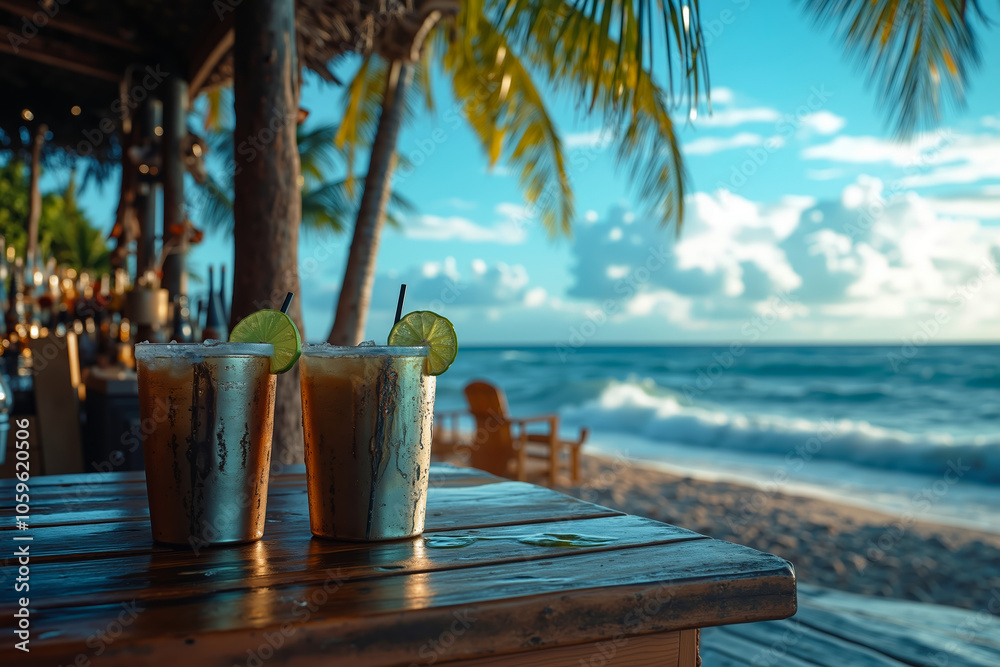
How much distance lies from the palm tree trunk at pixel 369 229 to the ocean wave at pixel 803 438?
7.40m

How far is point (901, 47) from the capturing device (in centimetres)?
349

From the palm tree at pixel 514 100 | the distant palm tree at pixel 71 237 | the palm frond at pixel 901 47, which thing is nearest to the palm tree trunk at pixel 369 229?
the palm tree at pixel 514 100

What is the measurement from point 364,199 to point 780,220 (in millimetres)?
19332

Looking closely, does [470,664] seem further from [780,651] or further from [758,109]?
[758,109]

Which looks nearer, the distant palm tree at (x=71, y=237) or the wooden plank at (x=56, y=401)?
the wooden plank at (x=56, y=401)

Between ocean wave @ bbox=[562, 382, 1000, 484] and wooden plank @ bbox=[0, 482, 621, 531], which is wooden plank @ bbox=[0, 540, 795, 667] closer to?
wooden plank @ bbox=[0, 482, 621, 531]

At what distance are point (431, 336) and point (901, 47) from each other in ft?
12.1

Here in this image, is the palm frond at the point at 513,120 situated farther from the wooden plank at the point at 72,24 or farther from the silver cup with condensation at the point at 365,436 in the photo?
the silver cup with condensation at the point at 365,436

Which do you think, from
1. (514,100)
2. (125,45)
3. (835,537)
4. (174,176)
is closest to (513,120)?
(514,100)

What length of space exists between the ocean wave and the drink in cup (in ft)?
32.5

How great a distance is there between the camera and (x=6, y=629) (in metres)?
0.46

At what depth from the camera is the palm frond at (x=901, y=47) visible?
3.52 meters

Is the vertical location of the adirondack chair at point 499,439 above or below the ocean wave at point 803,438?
above

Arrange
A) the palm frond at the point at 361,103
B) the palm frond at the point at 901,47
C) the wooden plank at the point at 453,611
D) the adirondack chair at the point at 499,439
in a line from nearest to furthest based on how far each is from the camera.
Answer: the wooden plank at the point at 453,611, the palm frond at the point at 901,47, the adirondack chair at the point at 499,439, the palm frond at the point at 361,103
